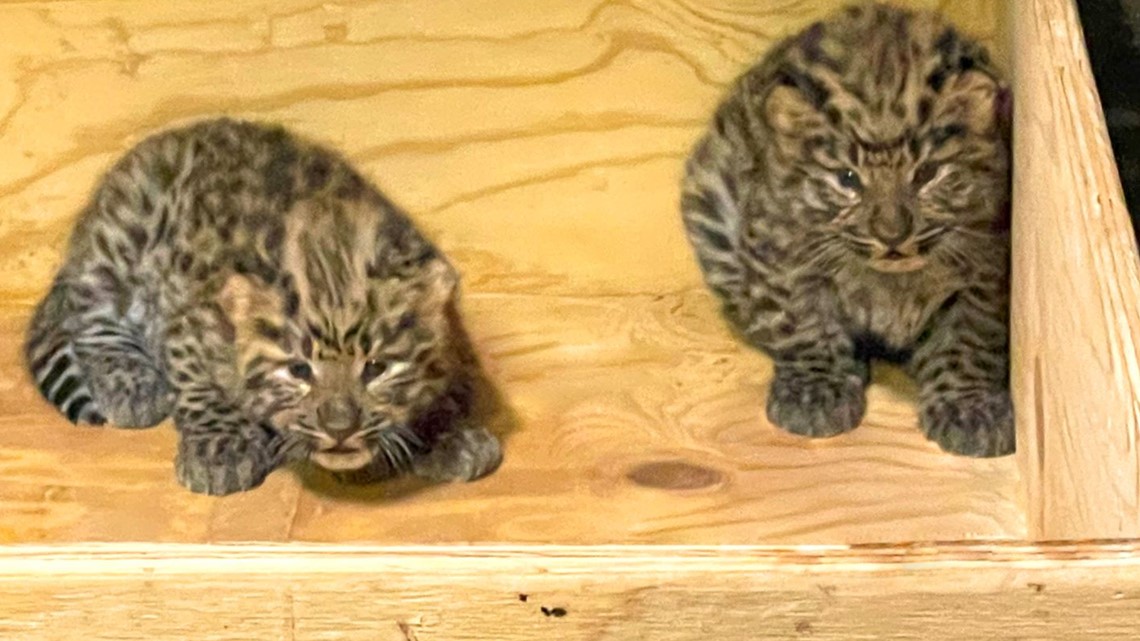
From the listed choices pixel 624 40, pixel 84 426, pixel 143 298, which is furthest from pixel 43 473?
pixel 624 40

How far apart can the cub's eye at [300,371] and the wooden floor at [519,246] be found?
19cm

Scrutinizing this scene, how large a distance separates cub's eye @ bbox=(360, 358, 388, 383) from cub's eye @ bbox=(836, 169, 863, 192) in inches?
23.1

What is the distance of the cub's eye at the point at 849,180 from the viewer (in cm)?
173

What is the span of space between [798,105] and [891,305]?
301mm

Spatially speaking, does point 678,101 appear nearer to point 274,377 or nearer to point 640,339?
point 640,339

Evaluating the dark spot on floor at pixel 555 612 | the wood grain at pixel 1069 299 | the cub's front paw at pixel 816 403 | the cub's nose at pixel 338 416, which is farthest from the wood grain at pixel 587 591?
the cub's front paw at pixel 816 403

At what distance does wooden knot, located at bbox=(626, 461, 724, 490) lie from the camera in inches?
70.6

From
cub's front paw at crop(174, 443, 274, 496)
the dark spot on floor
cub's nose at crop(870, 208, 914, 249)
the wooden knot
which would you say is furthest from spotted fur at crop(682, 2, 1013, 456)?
the dark spot on floor

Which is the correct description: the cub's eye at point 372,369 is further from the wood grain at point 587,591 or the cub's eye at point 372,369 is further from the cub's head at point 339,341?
the wood grain at point 587,591

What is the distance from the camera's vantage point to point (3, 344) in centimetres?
203

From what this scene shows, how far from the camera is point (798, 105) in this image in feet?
5.75

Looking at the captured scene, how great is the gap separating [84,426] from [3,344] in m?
0.24

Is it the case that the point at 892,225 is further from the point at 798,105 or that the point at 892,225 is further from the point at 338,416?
the point at 338,416

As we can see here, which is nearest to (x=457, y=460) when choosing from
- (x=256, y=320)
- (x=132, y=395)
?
(x=256, y=320)
